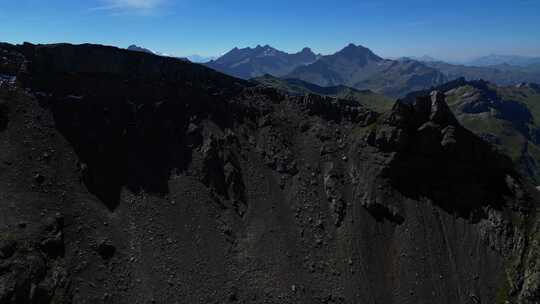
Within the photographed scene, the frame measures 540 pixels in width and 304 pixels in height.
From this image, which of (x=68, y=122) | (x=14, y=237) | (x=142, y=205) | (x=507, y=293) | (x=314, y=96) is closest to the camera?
(x=14, y=237)

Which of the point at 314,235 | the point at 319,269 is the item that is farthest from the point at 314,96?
the point at 319,269

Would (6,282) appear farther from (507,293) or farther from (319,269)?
(507,293)

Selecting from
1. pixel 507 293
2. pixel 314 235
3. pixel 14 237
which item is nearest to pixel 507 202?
pixel 507 293

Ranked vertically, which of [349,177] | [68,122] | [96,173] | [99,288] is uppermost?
[68,122]

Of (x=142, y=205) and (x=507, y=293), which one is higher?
(x=142, y=205)

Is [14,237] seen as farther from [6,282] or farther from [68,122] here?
[68,122]

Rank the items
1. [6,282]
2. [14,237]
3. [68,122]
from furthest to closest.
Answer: [68,122] < [14,237] < [6,282]

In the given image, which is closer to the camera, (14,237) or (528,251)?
(14,237)
